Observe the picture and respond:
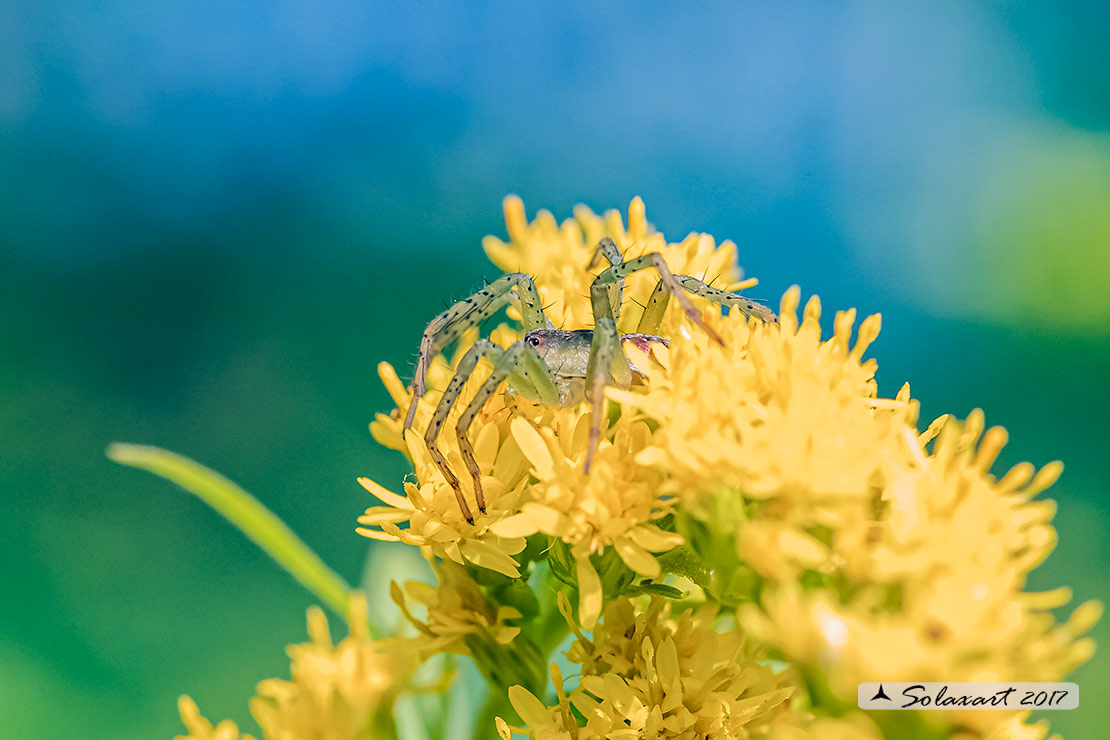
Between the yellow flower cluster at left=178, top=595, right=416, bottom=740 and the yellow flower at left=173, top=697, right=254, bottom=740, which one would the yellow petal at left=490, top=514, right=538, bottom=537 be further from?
the yellow flower at left=173, top=697, right=254, bottom=740

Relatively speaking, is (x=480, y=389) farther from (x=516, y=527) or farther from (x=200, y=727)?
(x=200, y=727)

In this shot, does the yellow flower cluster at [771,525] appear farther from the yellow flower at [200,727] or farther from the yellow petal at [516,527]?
the yellow flower at [200,727]

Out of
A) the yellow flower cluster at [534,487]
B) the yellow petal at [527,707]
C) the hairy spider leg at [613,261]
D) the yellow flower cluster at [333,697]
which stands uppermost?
the hairy spider leg at [613,261]

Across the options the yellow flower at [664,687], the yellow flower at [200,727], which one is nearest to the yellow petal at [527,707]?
the yellow flower at [664,687]

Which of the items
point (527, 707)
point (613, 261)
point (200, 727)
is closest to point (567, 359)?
point (613, 261)

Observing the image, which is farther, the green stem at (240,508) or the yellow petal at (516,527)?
the green stem at (240,508)

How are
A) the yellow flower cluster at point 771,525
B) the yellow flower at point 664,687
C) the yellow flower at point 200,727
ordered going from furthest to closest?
the yellow flower at point 200,727, the yellow flower at point 664,687, the yellow flower cluster at point 771,525

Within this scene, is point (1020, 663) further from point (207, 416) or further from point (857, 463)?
point (207, 416)

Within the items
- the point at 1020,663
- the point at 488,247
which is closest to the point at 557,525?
the point at 1020,663
